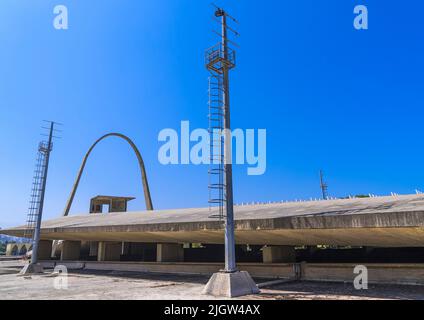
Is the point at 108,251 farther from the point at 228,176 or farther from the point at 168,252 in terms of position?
the point at 228,176

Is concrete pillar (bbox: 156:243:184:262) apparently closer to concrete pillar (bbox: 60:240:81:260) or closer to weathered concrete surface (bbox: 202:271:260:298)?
weathered concrete surface (bbox: 202:271:260:298)

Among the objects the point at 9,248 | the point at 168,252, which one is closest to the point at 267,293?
the point at 168,252

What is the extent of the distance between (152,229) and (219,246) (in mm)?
11937

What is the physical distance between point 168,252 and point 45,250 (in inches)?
825

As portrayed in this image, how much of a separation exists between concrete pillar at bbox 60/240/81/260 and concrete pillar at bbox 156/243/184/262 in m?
14.5

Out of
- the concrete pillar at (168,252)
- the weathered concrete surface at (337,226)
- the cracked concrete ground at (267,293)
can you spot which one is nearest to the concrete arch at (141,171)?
the concrete pillar at (168,252)

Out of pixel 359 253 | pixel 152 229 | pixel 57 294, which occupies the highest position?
pixel 152 229

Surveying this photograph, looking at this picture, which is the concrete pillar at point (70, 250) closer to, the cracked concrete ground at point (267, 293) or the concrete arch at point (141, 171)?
the cracked concrete ground at point (267, 293)
